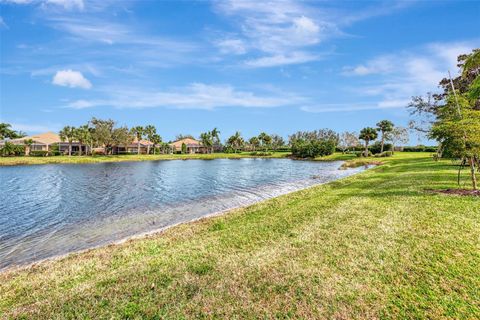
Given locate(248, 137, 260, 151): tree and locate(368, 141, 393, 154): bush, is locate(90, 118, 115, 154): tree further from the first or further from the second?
locate(368, 141, 393, 154): bush

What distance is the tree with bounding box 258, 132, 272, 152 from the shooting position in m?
116

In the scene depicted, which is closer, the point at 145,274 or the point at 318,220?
the point at 145,274

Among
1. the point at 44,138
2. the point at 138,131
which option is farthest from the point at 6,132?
the point at 138,131

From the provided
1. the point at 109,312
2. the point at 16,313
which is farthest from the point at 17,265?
the point at 109,312

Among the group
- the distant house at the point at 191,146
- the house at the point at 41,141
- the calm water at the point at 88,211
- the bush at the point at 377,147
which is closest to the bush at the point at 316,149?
the bush at the point at 377,147

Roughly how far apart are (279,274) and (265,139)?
111618 mm

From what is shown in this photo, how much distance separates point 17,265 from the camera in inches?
335

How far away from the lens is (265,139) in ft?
382

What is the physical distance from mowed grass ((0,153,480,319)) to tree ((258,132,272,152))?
347 ft

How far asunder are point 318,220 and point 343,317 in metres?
6.00

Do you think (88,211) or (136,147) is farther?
(136,147)

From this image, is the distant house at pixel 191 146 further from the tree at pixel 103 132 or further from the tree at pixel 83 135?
the tree at pixel 83 135

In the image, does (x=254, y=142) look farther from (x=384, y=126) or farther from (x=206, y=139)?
(x=384, y=126)

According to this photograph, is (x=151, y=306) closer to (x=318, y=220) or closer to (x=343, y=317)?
(x=343, y=317)
